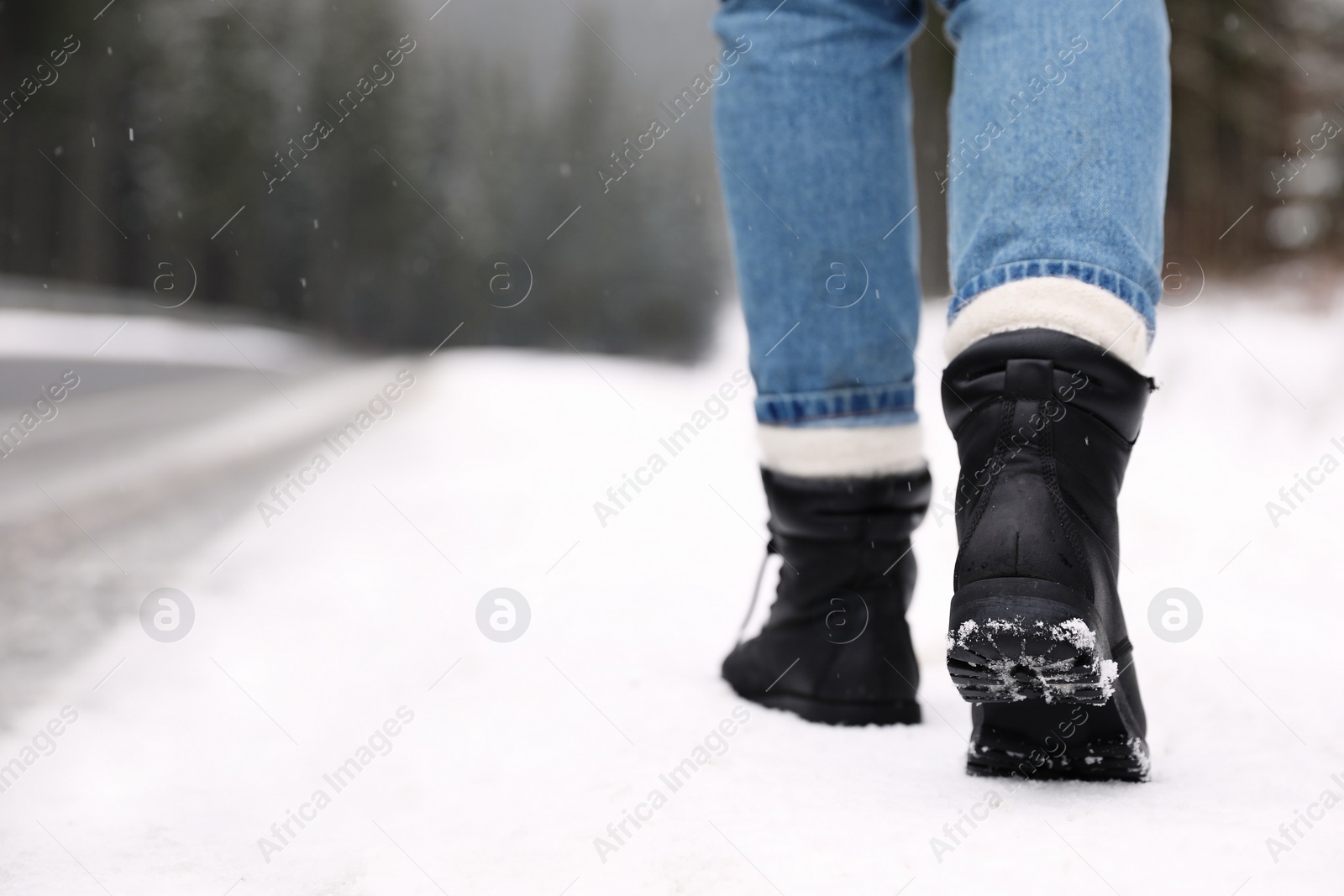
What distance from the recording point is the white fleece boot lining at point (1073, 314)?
2.51ft

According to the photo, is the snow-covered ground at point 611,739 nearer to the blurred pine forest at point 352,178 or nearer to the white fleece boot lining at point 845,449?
the white fleece boot lining at point 845,449

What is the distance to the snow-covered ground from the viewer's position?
685mm

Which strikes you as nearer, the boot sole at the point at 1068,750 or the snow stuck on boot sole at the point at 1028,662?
the snow stuck on boot sole at the point at 1028,662

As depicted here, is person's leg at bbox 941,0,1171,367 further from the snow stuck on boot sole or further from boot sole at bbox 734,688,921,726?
boot sole at bbox 734,688,921,726

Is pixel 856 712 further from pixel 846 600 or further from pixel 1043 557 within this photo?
pixel 1043 557

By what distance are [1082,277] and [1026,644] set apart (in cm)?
28

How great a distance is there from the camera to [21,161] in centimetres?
2275

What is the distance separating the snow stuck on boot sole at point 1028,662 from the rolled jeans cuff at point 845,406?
338 mm

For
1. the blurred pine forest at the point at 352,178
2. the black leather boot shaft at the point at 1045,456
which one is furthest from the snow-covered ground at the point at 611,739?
the blurred pine forest at the point at 352,178

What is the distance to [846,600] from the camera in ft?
3.56

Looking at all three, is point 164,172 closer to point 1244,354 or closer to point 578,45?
point 578,45

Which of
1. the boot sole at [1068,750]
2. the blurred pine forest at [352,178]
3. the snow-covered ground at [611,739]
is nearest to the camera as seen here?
the snow-covered ground at [611,739]

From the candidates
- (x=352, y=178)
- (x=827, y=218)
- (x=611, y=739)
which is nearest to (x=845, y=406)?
(x=827, y=218)

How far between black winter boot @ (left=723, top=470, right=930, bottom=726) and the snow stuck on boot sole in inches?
12.6
